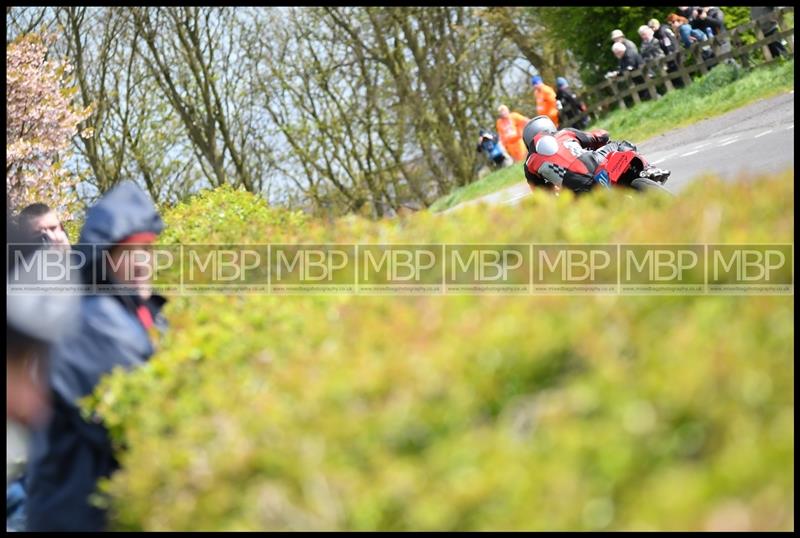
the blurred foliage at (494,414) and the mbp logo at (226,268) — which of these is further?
the mbp logo at (226,268)

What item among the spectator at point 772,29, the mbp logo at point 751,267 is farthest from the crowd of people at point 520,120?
the mbp logo at point 751,267

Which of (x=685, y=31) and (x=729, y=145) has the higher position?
(x=685, y=31)

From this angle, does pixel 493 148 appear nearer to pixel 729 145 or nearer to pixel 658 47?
pixel 658 47

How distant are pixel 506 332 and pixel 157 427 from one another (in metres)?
1.31

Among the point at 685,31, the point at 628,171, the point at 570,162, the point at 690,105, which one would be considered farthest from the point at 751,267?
the point at 685,31

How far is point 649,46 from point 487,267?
77.2ft

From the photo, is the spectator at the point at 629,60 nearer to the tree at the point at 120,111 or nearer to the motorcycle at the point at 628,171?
the tree at the point at 120,111

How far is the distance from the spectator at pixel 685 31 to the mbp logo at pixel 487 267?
74.0 ft

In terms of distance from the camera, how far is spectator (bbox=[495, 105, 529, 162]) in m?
27.5

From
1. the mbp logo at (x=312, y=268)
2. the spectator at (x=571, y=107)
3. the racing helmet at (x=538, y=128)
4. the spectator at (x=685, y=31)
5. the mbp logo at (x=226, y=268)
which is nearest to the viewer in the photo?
the mbp logo at (x=312, y=268)

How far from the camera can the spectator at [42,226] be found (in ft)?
27.3

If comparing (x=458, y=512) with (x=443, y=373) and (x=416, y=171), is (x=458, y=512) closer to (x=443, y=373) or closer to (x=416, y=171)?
(x=443, y=373)

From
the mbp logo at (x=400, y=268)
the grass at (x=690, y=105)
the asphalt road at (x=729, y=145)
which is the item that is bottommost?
the asphalt road at (x=729, y=145)

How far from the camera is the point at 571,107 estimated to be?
29.7 m
